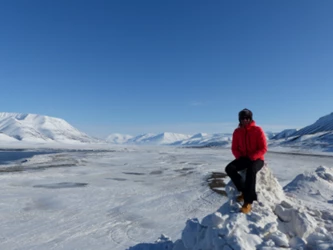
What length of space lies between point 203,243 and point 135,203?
8906mm

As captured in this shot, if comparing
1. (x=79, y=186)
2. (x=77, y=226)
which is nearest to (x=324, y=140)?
(x=79, y=186)

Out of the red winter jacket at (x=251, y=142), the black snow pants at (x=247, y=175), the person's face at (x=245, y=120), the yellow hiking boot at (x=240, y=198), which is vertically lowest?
the yellow hiking boot at (x=240, y=198)

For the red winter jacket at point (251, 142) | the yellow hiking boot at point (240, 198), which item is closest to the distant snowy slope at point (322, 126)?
the red winter jacket at point (251, 142)

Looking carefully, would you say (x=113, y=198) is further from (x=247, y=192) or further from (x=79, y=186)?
(x=247, y=192)

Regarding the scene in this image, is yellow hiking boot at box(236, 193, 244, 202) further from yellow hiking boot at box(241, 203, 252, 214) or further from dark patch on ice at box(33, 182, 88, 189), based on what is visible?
dark patch on ice at box(33, 182, 88, 189)

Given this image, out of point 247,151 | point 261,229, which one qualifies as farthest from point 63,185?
point 261,229

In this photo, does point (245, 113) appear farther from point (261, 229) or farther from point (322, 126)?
point (322, 126)

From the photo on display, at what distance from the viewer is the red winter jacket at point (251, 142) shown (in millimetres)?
6082

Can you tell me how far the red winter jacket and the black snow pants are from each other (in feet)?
0.41

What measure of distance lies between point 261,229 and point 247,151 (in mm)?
1652

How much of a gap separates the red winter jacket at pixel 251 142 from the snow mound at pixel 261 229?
83cm

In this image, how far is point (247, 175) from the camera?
6.02 meters

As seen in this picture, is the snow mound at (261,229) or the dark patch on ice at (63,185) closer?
the snow mound at (261,229)

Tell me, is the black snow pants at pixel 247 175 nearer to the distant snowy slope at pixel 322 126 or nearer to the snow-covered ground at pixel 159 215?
the snow-covered ground at pixel 159 215
